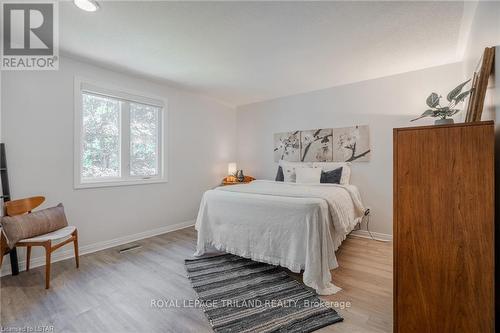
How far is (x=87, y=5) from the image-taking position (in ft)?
6.02

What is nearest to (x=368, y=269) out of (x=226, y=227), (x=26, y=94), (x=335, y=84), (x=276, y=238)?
(x=276, y=238)

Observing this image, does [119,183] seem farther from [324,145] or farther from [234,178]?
[324,145]

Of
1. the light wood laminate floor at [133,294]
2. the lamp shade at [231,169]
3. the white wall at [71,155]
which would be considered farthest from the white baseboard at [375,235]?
the white wall at [71,155]

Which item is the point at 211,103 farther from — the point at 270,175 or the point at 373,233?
the point at 373,233

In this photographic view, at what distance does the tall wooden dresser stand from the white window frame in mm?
3276

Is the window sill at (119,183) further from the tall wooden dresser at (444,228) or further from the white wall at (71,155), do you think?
the tall wooden dresser at (444,228)

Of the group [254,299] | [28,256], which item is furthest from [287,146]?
[28,256]

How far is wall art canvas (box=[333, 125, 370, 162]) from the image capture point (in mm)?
3568

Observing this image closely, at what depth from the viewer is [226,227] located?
263 cm

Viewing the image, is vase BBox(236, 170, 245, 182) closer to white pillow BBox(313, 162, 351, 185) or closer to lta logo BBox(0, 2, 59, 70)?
white pillow BBox(313, 162, 351, 185)

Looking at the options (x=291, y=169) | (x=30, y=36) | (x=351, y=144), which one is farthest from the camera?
(x=291, y=169)

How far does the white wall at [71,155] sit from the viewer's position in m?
2.45

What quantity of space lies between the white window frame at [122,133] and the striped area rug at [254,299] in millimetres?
1603

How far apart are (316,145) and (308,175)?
0.71 m
